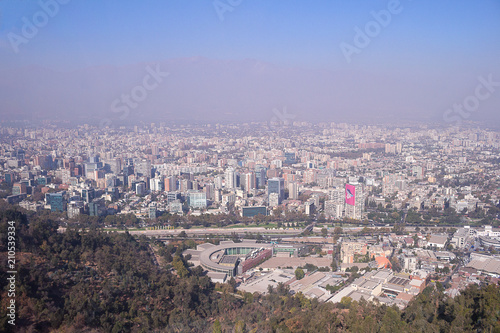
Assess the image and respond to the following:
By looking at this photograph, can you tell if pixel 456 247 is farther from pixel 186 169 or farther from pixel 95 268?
pixel 186 169

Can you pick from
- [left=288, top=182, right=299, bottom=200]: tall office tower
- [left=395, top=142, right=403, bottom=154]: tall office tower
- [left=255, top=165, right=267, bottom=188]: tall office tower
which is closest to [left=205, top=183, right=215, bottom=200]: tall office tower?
[left=255, top=165, right=267, bottom=188]: tall office tower

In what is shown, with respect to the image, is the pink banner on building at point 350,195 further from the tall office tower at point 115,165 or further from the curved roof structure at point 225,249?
the tall office tower at point 115,165

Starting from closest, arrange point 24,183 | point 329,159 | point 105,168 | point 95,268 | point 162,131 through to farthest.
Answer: point 95,268
point 24,183
point 105,168
point 329,159
point 162,131

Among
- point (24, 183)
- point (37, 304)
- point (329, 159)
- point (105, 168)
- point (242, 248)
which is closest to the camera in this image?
point (37, 304)

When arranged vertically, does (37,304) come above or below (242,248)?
above

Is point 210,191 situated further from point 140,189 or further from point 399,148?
point 399,148

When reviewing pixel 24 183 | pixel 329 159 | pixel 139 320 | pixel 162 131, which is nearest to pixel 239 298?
pixel 139 320

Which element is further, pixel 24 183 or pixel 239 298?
pixel 24 183
